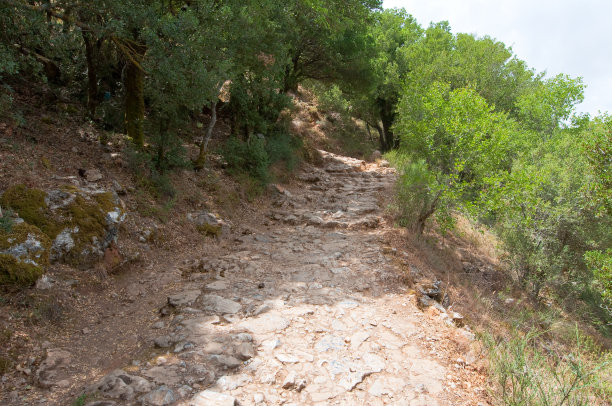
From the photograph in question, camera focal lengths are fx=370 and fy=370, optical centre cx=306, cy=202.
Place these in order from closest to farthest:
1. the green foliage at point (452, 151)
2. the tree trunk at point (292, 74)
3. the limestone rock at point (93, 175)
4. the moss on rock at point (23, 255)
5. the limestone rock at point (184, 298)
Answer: the moss on rock at point (23, 255) < the limestone rock at point (184, 298) < the limestone rock at point (93, 175) < the green foliage at point (452, 151) < the tree trunk at point (292, 74)

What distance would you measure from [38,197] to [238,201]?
5132 millimetres

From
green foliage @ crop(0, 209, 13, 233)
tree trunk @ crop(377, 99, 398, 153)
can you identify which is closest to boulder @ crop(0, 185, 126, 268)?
green foliage @ crop(0, 209, 13, 233)

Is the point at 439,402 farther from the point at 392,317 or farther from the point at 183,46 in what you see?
the point at 183,46

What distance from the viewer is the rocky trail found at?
3.46 meters

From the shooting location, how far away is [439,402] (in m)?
3.60

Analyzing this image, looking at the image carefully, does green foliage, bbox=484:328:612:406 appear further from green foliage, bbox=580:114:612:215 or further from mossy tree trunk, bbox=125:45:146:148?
mossy tree trunk, bbox=125:45:146:148

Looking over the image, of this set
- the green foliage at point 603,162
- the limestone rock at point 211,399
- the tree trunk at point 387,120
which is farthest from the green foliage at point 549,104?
the limestone rock at point 211,399

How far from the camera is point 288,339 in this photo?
4410 mm

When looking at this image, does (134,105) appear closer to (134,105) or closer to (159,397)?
(134,105)

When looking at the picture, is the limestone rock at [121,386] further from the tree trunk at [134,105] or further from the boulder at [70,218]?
the tree trunk at [134,105]

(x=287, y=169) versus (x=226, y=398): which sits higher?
(x=287, y=169)

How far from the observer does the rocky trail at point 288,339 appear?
3.46 meters

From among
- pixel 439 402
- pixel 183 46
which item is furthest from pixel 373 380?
pixel 183 46

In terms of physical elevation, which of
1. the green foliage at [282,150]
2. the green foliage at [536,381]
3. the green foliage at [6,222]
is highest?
the green foliage at [282,150]
